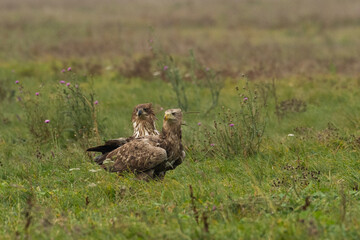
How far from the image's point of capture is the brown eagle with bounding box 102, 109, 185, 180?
19.7 ft

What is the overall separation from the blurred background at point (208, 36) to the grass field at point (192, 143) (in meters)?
0.18

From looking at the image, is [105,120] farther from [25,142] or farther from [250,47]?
[250,47]

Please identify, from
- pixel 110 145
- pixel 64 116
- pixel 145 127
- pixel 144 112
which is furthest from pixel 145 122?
pixel 64 116

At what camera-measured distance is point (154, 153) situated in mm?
5938

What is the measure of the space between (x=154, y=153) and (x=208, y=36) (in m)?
19.5

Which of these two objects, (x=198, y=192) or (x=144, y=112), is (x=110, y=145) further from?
(x=198, y=192)

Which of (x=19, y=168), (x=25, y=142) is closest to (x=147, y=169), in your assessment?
(x=19, y=168)

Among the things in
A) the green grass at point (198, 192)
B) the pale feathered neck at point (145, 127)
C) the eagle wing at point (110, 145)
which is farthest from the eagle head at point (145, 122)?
the green grass at point (198, 192)

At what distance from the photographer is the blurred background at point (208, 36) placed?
16000 millimetres

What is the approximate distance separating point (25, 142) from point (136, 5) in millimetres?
34789

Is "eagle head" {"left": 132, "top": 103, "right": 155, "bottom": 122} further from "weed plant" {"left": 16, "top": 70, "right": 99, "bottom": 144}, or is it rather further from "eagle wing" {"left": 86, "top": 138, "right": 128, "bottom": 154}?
"weed plant" {"left": 16, "top": 70, "right": 99, "bottom": 144}

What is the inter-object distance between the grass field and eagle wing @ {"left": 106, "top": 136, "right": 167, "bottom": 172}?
17 cm

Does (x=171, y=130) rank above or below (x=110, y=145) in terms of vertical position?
above

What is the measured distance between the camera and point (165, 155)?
19.6 ft
